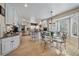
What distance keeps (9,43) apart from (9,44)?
23mm

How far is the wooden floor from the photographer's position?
2.79 metres

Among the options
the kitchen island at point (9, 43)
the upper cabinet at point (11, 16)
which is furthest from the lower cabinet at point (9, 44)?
the upper cabinet at point (11, 16)

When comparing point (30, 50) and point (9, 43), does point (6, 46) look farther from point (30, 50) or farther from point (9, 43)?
point (30, 50)

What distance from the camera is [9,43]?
2.82 metres

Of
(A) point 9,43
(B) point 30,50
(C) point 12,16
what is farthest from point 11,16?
(B) point 30,50

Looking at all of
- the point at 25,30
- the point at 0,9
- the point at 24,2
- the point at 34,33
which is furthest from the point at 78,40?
the point at 0,9

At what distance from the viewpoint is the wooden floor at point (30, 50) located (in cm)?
279

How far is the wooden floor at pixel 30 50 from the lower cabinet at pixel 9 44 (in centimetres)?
9

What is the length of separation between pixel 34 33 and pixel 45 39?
287 millimetres

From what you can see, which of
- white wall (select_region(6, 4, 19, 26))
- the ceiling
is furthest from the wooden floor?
the ceiling

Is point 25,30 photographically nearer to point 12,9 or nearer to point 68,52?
point 12,9

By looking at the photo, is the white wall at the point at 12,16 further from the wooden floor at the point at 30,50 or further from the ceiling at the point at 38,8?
the wooden floor at the point at 30,50

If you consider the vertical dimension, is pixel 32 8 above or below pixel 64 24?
above

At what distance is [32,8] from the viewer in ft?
9.12
